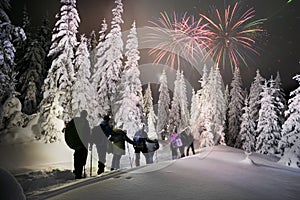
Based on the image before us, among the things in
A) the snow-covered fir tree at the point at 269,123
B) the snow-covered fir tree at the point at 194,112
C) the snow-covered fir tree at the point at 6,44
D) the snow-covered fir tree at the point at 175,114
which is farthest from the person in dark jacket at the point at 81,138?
the snow-covered fir tree at the point at 175,114

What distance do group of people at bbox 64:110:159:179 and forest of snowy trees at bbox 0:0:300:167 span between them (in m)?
4.88

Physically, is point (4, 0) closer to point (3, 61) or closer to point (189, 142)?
point (3, 61)

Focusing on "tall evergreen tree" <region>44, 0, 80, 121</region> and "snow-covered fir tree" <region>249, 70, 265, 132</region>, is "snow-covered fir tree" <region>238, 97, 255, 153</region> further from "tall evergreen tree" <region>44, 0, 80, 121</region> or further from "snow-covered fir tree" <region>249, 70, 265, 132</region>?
"tall evergreen tree" <region>44, 0, 80, 121</region>

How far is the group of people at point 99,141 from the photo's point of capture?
876 centimetres

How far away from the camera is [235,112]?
4331 centimetres

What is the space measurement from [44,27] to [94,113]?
1661 centimetres

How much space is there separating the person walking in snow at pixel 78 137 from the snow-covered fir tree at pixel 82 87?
1546 centimetres

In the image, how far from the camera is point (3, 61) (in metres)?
15.3

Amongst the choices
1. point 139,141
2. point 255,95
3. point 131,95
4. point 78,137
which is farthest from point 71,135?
point 255,95

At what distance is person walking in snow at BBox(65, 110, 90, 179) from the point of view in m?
8.70

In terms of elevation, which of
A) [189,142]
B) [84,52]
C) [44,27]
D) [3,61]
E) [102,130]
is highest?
[44,27]

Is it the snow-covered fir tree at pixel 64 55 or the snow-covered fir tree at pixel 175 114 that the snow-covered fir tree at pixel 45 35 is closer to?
the snow-covered fir tree at pixel 64 55

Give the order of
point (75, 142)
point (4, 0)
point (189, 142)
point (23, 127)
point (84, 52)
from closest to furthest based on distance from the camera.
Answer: point (75, 142) < point (4, 0) < point (189, 142) < point (23, 127) < point (84, 52)

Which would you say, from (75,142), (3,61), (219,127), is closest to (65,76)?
(3,61)
